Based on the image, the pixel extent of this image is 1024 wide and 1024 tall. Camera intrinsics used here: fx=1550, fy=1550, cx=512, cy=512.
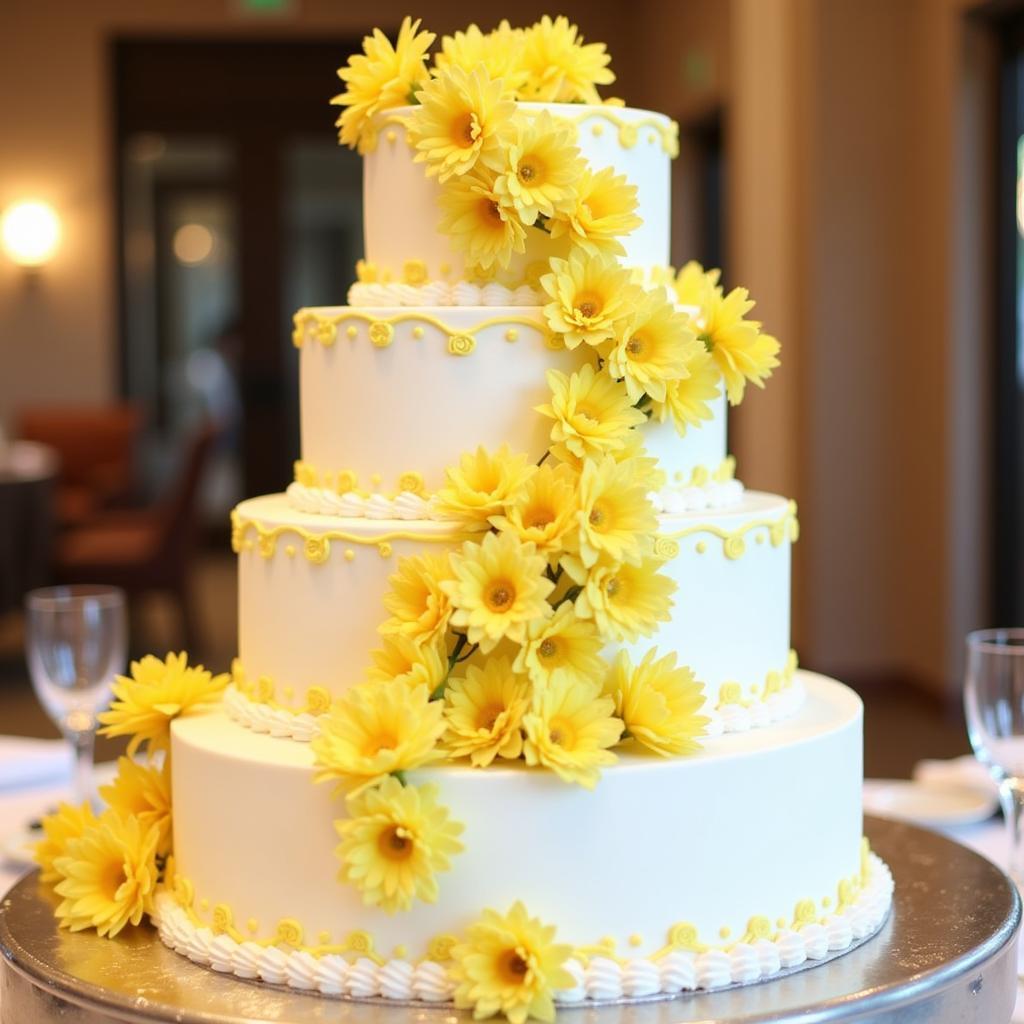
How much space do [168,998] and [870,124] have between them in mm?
5849

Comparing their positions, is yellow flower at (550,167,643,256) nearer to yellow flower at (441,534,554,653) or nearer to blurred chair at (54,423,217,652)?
yellow flower at (441,534,554,653)

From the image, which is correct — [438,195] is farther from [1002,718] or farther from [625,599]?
[1002,718]

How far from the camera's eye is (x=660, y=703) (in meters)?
1.52

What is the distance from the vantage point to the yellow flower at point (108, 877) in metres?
1.69

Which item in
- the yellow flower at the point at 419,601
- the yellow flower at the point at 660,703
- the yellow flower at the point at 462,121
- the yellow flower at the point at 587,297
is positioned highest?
the yellow flower at the point at 462,121

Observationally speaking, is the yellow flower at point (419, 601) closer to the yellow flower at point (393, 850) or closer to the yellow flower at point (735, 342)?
the yellow flower at point (393, 850)

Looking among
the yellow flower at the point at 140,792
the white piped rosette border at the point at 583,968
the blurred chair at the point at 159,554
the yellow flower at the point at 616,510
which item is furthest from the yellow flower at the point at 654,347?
the blurred chair at the point at 159,554

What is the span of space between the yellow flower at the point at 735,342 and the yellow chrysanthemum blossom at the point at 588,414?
17 centimetres

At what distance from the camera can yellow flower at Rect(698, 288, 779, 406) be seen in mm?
1725

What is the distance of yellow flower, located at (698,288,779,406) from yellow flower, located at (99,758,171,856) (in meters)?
0.81

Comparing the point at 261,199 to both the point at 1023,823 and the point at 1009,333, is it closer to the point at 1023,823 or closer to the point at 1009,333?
the point at 1009,333

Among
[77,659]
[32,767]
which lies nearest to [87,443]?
[32,767]

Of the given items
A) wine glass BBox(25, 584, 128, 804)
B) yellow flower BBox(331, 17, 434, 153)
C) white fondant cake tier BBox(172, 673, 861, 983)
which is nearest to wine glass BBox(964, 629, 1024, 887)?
white fondant cake tier BBox(172, 673, 861, 983)

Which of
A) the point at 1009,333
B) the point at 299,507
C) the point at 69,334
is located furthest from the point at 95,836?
the point at 69,334
